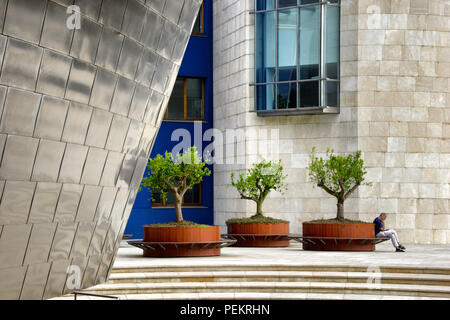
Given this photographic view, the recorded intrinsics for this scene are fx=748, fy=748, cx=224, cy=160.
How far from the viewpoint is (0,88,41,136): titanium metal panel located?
8.43 metres

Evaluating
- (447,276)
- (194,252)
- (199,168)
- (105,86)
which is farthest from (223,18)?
(105,86)

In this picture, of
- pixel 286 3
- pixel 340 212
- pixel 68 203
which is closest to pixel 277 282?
pixel 68 203

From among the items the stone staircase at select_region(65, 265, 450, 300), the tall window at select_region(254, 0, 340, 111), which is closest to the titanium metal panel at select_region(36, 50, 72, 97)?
the stone staircase at select_region(65, 265, 450, 300)

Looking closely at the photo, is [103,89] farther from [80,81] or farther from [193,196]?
[193,196]

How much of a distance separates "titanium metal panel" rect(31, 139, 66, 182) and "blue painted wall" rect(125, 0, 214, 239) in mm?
22446

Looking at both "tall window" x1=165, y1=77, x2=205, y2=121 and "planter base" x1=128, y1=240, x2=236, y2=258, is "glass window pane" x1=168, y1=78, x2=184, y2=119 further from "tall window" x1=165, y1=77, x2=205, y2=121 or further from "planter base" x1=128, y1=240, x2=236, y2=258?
"planter base" x1=128, y1=240, x2=236, y2=258

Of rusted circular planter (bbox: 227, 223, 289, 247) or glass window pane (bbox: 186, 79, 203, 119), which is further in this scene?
glass window pane (bbox: 186, 79, 203, 119)

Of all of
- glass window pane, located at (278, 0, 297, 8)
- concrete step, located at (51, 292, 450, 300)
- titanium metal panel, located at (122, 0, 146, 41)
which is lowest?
concrete step, located at (51, 292, 450, 300)

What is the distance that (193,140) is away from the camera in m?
33.1

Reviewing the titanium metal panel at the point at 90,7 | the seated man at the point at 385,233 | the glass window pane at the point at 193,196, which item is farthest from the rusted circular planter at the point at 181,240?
the glass window pane at the point at 193,196

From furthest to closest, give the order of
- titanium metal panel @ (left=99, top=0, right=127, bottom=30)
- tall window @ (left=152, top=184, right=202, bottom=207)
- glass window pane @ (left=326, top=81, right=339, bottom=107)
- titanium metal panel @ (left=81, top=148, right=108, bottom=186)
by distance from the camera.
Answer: tall window @ (left=152, top=184, right=202, bottom=207) → glass window pane @ (left=326, top=81, right=339, bottom=107) → titanium metal panel @ (left=81, top=148, right=108, bottom=186) → titanium metal panel @ (left=99, top=0, right=127, bottom=30)

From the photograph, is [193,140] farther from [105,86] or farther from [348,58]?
[105,86]

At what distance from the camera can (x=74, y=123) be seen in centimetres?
973

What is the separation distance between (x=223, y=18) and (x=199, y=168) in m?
12.8
